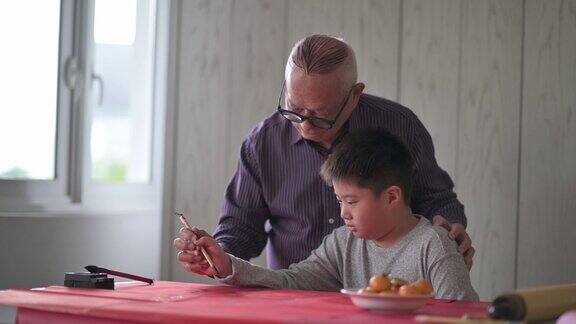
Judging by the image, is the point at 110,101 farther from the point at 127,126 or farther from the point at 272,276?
the point at 272,276

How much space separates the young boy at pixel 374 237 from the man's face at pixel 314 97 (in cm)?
21

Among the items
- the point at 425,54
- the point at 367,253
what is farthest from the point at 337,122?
the point at 425,54

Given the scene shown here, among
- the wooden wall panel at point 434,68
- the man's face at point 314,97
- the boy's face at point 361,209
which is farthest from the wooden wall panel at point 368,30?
the boy's face at point 361,209

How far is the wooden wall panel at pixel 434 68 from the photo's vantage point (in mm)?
3309

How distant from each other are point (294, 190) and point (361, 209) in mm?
563

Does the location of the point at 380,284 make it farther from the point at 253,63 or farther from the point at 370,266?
the point at 253,63

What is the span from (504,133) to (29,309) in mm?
1984

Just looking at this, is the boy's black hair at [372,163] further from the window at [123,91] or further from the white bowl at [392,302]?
the window at [123,91]

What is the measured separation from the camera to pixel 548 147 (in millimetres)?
3207

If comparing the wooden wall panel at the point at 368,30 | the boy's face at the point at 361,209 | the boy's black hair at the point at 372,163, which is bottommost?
the boy's face at the point at 361,209

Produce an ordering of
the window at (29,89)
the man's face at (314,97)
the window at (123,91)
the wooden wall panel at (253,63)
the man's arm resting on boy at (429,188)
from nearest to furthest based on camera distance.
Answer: the man's face at (314,97) → the man's arm resting on boy at (429,188) → the window at (29,89) → the wooden wall panel at (253,63) → the window at (123,91)

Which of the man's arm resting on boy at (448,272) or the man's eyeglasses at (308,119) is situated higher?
the man's eyeglasses at (308,119)

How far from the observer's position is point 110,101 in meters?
3.86

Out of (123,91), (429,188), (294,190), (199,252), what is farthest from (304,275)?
(123,91)
